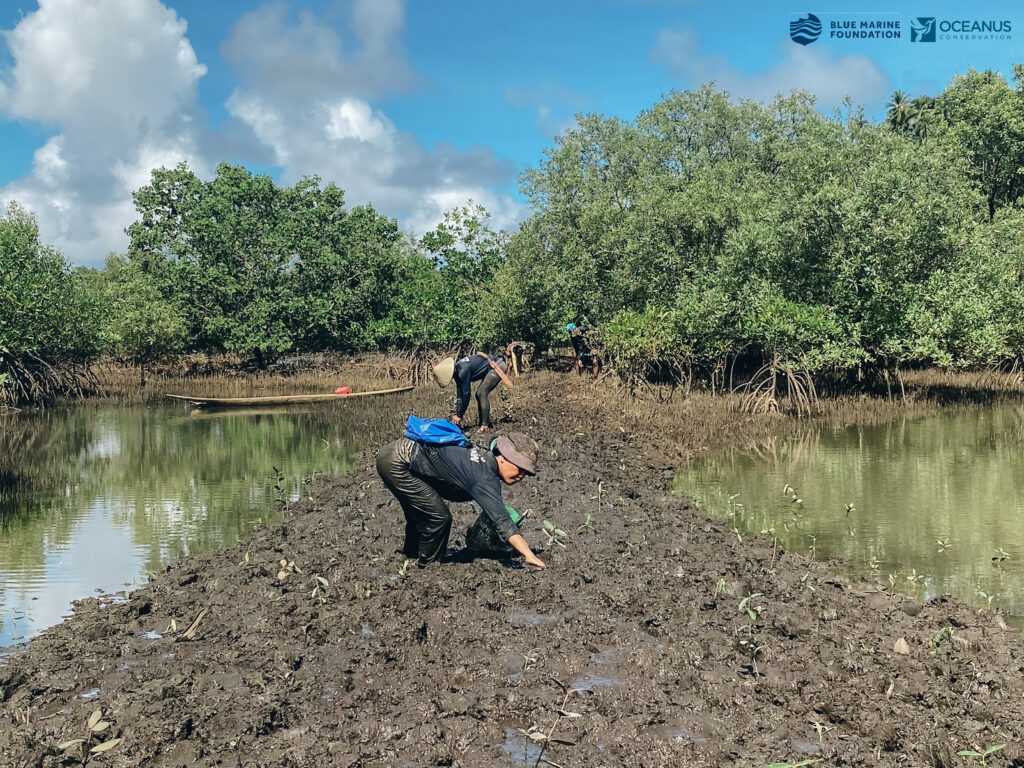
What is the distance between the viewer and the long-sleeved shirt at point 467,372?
661 inches

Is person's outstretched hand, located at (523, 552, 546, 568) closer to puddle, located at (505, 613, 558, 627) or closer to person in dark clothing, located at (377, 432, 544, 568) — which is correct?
person in dark clothing, located at (377, 432, 544, 568)

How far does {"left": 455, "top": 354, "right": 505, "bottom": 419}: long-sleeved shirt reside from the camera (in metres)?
16.8

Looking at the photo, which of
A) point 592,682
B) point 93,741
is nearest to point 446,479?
point 592,682

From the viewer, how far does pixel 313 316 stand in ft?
135

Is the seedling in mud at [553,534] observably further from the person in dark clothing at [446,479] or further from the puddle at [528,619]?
the puddle at [528,619]

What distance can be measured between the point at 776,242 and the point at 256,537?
18573 mm

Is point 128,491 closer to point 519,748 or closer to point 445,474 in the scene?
point 445,474

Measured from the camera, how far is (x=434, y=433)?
7.97 m

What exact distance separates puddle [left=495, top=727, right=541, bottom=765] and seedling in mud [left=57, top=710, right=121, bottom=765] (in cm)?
223

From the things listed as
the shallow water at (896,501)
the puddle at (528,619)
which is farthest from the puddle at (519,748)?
the shallow water at (896,501)

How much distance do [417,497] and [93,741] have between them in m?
3.52

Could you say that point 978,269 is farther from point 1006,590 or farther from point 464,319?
point 464,319

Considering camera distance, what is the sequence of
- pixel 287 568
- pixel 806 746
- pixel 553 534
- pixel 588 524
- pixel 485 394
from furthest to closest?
pixel 485 394, pixel 588 524, pixel 553 534, pixel 287 568, pixel 806 746

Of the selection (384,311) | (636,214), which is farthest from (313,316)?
(636,214)
